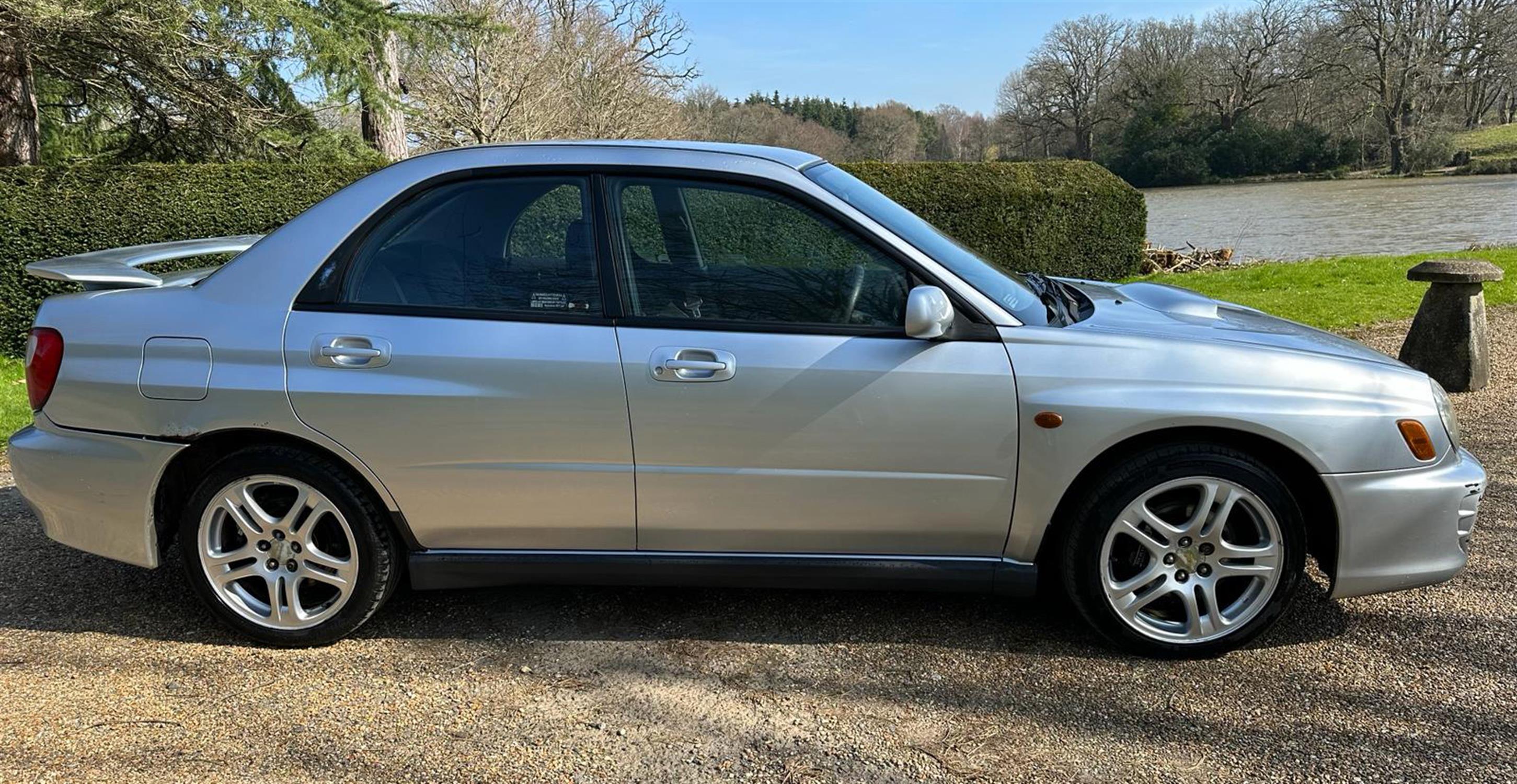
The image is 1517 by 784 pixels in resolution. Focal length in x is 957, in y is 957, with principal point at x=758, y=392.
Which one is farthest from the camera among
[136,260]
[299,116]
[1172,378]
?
[299,116]

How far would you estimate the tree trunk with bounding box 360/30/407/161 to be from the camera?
1212cm

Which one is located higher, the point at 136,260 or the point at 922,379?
the point at 136,260

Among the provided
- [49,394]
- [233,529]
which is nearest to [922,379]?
[233,529]

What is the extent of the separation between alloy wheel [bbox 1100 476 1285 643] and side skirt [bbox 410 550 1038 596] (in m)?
0.33

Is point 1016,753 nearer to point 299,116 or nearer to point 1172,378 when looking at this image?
point 1172,378

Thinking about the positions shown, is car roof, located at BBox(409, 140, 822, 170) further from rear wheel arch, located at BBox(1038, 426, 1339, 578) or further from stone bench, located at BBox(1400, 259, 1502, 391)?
stone bench, located at BBox(1400, 259, 1502, 391)

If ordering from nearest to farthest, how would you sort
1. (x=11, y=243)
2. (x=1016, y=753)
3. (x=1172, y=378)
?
(x=1016, y=753) → (x=1172, y=378) → (x=11, y=243)

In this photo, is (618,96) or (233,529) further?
(618,96)

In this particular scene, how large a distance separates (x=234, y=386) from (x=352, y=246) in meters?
0.59

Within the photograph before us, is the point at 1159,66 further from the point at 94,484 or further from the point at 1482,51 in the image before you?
the point at 94,484

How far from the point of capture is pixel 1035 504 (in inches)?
121

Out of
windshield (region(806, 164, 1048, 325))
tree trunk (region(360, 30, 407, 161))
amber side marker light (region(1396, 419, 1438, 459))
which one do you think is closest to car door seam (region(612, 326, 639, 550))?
windshield (region(806, 164, 1048, 325))

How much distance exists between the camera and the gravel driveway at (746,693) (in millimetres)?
2625

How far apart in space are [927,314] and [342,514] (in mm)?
2052
